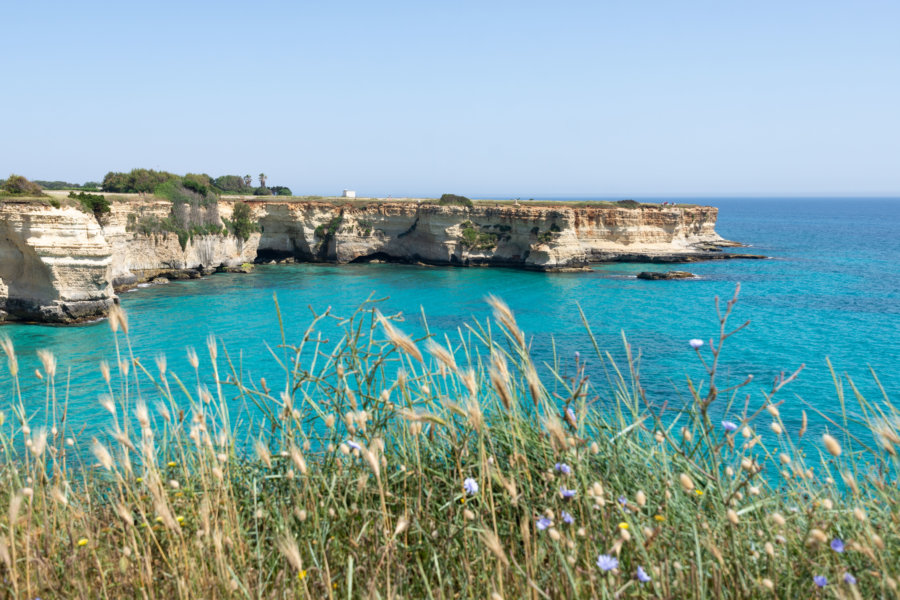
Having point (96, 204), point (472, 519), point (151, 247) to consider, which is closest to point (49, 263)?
point (96, 204)

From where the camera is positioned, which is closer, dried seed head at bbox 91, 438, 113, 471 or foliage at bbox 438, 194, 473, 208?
dried seed head at bbox 91, 438, 113, 471

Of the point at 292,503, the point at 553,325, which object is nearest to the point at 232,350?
the point at 553,325

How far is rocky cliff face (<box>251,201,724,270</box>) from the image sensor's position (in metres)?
52.9

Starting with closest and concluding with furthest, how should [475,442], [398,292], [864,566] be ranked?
[864,566], [475,442], [398,292]

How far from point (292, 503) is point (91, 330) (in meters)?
30.5

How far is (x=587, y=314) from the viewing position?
33.7 meters

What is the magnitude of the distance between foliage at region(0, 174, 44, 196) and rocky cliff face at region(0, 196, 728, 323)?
3.99m

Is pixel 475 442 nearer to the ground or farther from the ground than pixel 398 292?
farther from the ground

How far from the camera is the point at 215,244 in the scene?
50594mm

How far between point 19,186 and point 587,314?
3388 cm

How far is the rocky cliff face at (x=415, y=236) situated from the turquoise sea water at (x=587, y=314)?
2642 millimetres

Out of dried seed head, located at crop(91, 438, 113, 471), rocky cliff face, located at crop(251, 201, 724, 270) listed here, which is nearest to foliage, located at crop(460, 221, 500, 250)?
rocky cliff face, located at crop(251, 201, 724, 270)

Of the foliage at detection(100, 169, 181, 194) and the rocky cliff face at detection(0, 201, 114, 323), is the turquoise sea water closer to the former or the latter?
the rocky cliff face at detection(0, 201, 114, 323)

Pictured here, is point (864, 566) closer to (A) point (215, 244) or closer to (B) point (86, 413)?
(B) point (86, 413)
